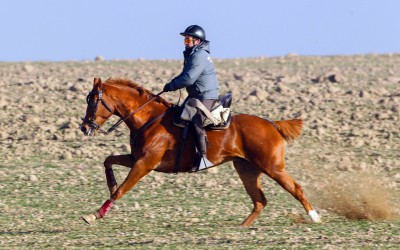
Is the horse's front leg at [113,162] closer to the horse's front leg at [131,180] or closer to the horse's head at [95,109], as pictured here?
the horse's front leg at [131,180]

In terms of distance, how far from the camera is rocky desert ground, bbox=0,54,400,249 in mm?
14609

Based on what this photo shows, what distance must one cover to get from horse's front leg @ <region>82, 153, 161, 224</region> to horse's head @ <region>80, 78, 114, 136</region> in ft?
2.60

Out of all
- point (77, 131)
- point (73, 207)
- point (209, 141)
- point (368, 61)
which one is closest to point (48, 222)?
point (73, 207)

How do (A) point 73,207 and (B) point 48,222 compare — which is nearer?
(B) point 48,222

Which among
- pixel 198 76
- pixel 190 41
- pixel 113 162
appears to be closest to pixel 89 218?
pixel 113 162

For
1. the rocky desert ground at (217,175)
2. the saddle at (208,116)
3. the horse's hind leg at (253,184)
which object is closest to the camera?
the rocky desert ground at (217,175)

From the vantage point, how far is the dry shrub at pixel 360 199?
16.4 meters

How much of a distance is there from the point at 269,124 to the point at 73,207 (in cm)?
362

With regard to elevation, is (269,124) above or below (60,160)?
above

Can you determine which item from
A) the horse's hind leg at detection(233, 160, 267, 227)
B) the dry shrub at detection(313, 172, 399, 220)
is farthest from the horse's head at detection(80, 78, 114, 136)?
the dry shrub at detection(313, 172, 399, 220)

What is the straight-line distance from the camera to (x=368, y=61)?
38.9 m

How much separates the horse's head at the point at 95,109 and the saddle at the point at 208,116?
104 centimetres

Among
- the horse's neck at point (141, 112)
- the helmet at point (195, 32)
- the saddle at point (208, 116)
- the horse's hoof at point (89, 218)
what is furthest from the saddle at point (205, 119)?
the horse's hoof at point (89, 218)

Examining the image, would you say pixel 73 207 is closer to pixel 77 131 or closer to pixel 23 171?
pixel 23 171
